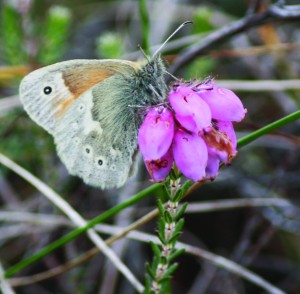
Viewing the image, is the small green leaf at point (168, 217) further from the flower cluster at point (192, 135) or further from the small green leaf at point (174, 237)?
the flower cluster at point (192, 135)

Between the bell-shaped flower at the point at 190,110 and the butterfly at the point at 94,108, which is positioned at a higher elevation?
the bell-shaped flower at the point at 190,110

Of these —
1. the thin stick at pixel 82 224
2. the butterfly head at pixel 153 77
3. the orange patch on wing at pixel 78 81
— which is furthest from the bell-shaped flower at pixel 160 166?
the thin stick at pixel 82 224

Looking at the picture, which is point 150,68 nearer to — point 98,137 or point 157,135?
point 98,137

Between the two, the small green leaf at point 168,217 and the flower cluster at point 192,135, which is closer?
the flower cluster at point 192,135

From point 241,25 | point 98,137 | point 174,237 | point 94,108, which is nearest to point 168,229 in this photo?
point 174,237

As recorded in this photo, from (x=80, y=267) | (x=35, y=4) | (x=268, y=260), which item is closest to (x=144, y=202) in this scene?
(x=80, y=267)

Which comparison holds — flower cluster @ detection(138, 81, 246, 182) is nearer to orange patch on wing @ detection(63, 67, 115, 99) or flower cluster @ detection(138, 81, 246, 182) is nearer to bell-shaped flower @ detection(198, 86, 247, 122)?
bell-shaped flower @ detection(198, 86, 247, 122)
